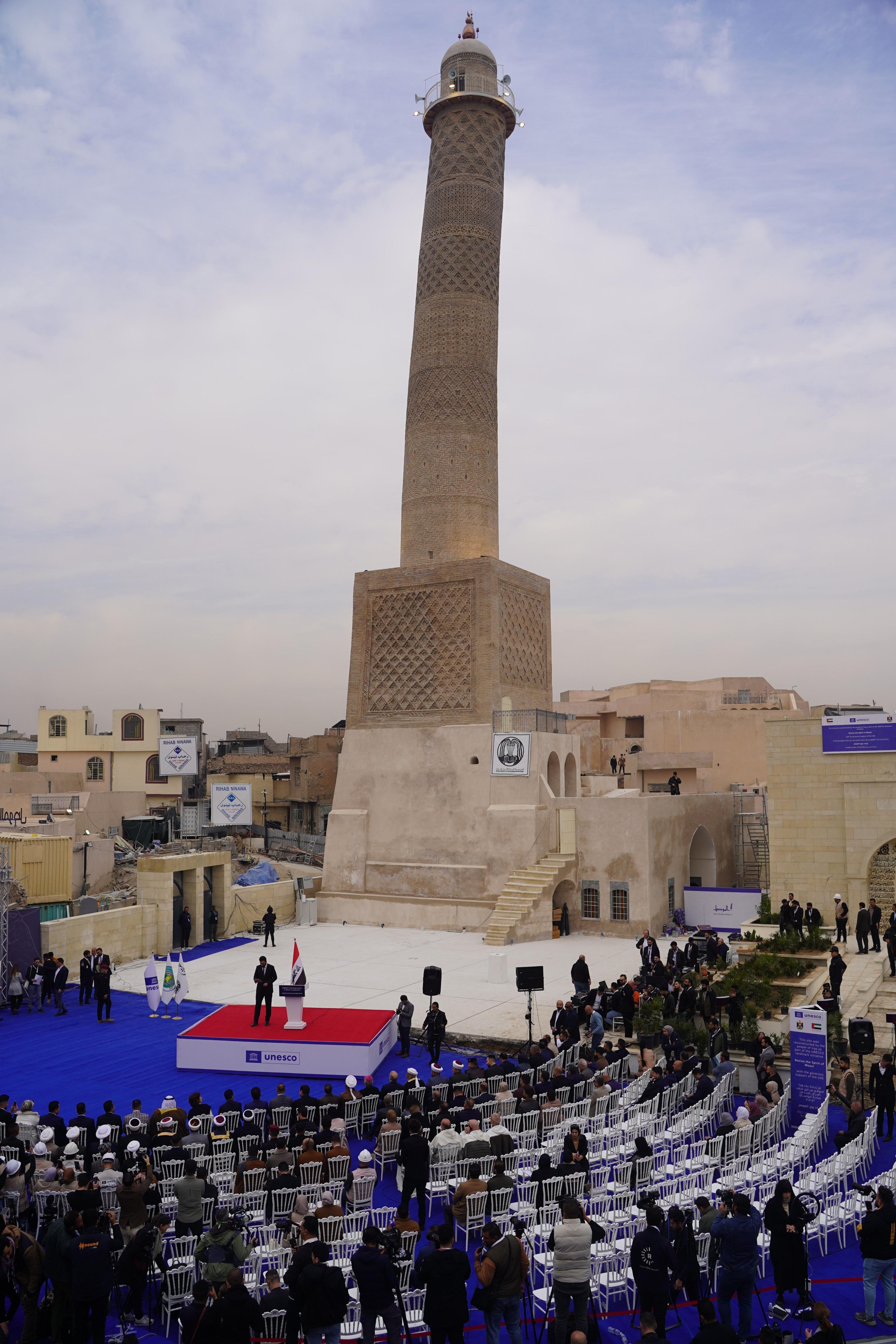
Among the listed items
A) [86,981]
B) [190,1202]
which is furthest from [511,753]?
[190,1202]

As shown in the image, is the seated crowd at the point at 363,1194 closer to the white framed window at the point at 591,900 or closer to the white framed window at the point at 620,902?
the white framed window at the point at 620,902

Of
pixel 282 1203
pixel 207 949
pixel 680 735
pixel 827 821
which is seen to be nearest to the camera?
pixel 282 1203

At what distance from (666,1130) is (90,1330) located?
5.93 metres

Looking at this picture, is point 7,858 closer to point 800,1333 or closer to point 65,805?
point 800,1333

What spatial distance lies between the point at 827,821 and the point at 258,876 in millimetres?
16913

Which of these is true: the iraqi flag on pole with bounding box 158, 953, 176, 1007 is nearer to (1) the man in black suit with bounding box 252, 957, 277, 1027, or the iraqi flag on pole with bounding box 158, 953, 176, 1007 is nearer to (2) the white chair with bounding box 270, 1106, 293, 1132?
(1) the man in black suit with bounding box 252, 957, 277, 1027


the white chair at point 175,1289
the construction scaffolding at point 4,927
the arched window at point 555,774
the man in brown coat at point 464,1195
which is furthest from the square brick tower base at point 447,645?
the white chair at point 175,1289

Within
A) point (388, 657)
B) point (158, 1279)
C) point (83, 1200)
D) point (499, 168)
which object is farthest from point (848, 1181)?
point (499, 168)

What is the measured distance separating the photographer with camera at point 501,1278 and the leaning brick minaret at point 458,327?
76.5 ft

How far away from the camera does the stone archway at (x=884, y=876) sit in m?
21.1

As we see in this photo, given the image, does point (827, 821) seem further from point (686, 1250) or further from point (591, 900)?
point (686, 1250)

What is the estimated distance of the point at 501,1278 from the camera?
642 centimetres

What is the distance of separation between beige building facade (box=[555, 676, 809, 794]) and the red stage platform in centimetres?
2381

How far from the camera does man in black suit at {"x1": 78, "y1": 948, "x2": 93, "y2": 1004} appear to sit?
1819 centimetres
